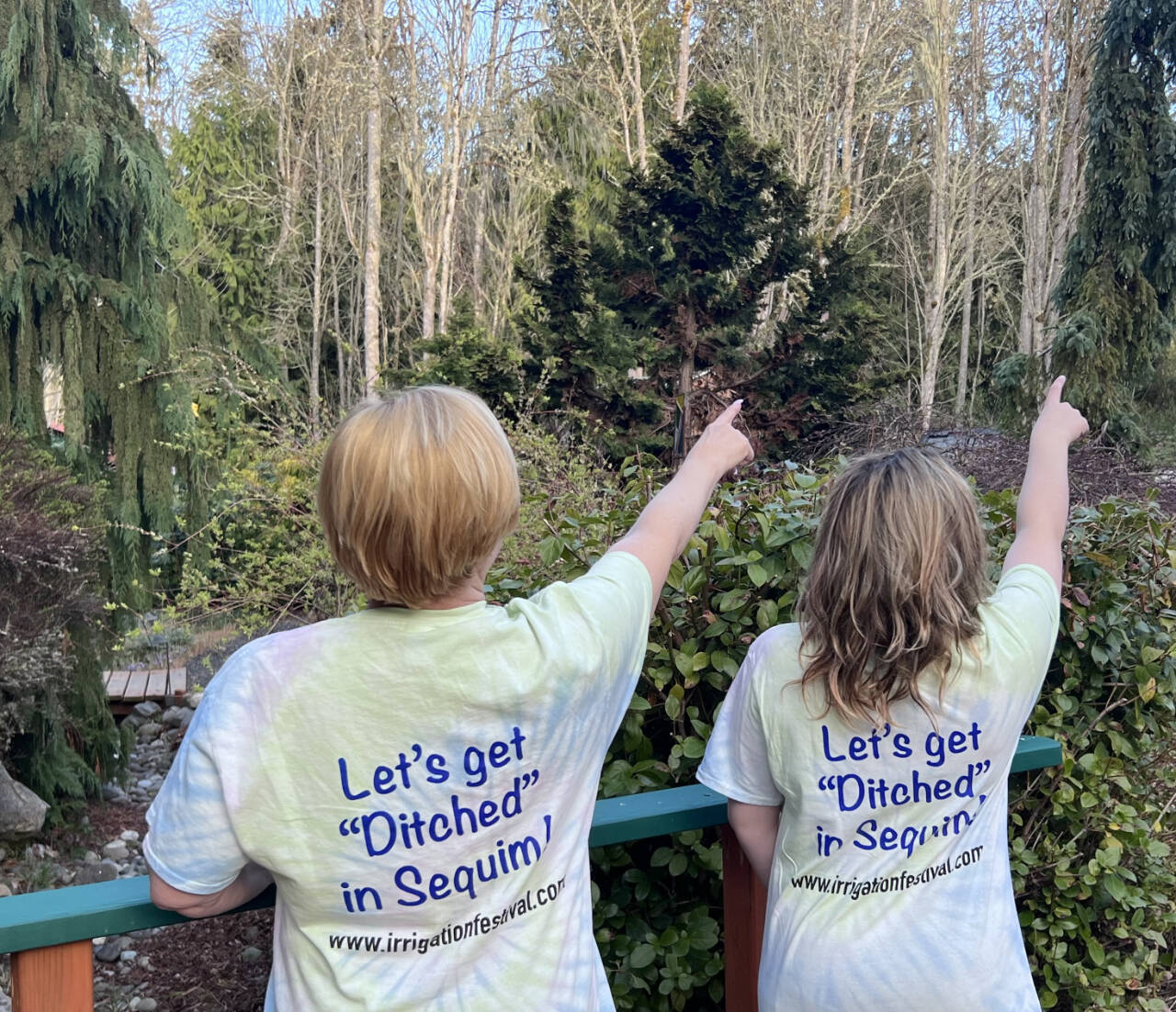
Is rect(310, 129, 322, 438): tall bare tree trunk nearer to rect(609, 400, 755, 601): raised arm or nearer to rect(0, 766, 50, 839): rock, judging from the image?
rect(0, 766, 50, 839): rock

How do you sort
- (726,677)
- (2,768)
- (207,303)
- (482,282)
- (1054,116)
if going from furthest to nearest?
(482,282) < (1054,116) < (207,303) < (2,768) < (726,677)

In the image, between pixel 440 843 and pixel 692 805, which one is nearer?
pixel 440 843

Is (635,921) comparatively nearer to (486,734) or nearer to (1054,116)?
(486,734)

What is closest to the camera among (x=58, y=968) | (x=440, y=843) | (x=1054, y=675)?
(x=440, y=843)

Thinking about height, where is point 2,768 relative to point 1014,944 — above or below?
below

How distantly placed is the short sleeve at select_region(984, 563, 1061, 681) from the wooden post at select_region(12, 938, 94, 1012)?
4.10ft

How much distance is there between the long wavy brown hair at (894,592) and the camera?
4.33 feet

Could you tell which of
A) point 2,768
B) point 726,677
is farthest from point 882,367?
point 726,677

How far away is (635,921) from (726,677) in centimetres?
53

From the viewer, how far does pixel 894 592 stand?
1.32 metres

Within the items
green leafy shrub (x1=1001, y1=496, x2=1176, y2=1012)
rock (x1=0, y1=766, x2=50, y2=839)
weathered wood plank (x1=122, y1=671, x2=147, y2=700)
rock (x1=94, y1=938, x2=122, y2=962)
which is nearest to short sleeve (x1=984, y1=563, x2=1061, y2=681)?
green leafy shrub (x1=1001, y1=496, x2=1176, y2=1012)

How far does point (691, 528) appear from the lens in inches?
54.7

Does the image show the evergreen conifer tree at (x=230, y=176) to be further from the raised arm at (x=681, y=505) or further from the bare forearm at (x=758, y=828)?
the bare forearm at (x=758, y=828)

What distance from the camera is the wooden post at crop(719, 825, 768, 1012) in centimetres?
169
